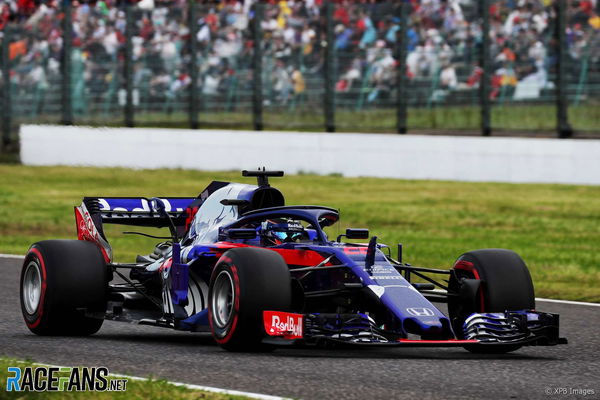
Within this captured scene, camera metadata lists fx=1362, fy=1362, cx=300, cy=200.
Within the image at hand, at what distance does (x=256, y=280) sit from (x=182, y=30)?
60.6 ft

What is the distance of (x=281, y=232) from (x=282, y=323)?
1.39 metres

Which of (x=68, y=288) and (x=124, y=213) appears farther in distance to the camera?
(x=124, y=213)

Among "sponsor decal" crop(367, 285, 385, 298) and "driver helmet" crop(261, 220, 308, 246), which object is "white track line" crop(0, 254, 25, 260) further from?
"sponsor decal" crop(367, 285, 385, 298)

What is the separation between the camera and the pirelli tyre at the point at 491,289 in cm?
864

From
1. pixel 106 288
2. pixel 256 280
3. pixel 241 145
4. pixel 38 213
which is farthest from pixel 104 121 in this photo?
pixel 256 280

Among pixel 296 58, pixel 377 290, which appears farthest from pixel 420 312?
pixel 296 58

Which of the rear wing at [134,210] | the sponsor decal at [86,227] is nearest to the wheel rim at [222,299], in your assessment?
the sponsor decal at [86,227]

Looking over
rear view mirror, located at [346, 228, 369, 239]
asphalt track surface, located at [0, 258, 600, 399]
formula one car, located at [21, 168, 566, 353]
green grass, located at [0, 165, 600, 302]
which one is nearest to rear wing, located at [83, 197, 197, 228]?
formula one car, located at [21, 168, 566, 353]

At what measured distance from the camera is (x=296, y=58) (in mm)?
24797

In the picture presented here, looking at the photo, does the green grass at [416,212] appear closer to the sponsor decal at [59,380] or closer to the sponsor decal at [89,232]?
the sponsor decal at [89,232]

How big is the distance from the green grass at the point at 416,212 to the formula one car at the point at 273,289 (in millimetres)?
3716

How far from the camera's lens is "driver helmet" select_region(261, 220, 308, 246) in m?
9.21

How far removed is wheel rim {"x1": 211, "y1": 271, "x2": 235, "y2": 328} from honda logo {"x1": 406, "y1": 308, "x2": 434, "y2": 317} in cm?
109

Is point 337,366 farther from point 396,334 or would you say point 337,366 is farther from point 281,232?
point 281,232
